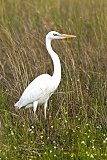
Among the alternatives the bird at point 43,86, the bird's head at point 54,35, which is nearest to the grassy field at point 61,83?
the bird at point 43,86

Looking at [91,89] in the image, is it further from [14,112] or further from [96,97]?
[14,112]

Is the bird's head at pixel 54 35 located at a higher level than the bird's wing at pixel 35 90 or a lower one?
higher

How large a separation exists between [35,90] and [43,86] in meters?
0.10

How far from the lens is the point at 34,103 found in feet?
15.6

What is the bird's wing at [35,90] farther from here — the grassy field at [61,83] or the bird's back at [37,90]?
the grassy field at [61,83]

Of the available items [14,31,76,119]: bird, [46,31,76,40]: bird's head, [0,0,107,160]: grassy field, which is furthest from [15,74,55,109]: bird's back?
[46,31,76,40]: bird's head

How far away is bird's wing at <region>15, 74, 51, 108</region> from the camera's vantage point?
461 cm

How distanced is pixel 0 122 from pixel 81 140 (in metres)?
0.89

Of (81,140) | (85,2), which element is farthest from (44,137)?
(85,2)

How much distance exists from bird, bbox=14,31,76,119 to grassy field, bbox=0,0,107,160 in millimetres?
Answer: 113

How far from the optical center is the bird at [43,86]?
4.62m

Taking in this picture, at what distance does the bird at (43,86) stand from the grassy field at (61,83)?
113mm

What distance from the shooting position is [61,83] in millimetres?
5137

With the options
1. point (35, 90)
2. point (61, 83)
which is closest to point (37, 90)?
point (35, 90)
